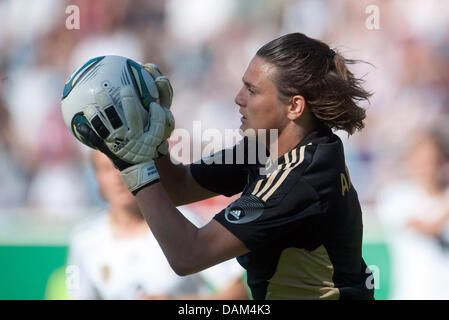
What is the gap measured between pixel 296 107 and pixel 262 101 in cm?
13

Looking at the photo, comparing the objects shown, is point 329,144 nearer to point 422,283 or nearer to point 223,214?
point 223,214

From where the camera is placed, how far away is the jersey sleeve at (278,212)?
7.41 ft

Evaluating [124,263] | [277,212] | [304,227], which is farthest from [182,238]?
[124,263]

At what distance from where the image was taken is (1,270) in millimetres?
4562

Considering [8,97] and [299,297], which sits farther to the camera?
[8,97]

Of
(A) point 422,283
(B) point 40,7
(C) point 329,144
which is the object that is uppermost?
(B) point 40,7

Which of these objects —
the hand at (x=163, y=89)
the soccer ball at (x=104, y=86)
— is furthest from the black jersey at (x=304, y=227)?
the soccer ball at (x=104, y=86)

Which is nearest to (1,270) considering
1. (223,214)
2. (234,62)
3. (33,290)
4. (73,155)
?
(33,290)

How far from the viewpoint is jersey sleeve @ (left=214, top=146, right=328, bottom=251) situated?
89.0 inches

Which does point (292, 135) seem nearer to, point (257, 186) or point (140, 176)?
point (257, 186)

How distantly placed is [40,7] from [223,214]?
10.2 ft

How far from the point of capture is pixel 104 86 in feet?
7.52

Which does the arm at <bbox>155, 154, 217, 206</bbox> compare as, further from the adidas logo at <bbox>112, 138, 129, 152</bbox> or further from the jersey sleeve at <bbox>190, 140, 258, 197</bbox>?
the adidas logo at <bbox>112, 138, 129, 152</bbox>

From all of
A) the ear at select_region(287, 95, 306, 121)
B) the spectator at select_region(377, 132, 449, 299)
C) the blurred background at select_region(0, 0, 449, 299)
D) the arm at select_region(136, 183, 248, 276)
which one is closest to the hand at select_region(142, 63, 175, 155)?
the arm at select_region(136, 183, 248, 276)
